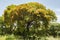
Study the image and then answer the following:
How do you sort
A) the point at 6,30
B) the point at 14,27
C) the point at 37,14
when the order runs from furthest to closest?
the point at 6,30 < the point at 14,27 < the point at 37,14

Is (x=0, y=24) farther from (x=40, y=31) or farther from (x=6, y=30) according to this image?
(x=40, y=31)

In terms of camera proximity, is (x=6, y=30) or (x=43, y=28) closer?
(x=43, y=28)

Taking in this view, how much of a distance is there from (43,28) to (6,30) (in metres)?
7.80

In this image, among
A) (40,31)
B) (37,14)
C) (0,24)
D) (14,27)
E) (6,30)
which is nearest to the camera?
(37,14)

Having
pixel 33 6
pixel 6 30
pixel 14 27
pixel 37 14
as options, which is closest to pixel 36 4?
pixel 33 6

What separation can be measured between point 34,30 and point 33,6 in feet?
9.39

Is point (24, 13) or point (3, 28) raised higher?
point (24, 13)

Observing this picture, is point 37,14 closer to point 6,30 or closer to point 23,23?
point 23,23

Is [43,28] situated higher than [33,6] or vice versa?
[33,6]

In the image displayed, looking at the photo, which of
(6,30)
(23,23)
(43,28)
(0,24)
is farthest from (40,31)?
(0,24)

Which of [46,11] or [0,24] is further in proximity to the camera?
[0,24]

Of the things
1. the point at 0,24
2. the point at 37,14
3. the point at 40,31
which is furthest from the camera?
the point at 0,24

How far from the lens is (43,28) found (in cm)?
2642

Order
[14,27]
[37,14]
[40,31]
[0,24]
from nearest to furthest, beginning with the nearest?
[37,14], [40,31], [14,27], [0,24]
